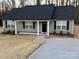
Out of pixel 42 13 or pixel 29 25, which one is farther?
pixel 29 25

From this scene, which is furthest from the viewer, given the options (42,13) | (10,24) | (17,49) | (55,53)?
(10,24)

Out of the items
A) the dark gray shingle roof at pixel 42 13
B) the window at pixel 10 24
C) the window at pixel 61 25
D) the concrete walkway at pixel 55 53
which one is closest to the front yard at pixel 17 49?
the concrete walkway at pixel 55 53

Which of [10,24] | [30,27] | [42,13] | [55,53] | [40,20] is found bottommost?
[55,53]

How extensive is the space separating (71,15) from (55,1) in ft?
87.5

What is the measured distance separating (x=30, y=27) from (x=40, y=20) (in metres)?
2.82

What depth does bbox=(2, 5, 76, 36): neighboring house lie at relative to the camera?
2856cm

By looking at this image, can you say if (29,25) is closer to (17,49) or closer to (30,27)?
(30,27)

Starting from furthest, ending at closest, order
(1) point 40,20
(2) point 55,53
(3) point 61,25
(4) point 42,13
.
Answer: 1. (4) point 42,13
2. (3) point 61,25
3. (1) point 40,20
4. (2) point 55,53

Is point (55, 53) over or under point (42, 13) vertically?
under

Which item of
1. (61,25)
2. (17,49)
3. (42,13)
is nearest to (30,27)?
(42,13)

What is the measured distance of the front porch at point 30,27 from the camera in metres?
29.8

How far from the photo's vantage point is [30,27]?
30297 millimetres

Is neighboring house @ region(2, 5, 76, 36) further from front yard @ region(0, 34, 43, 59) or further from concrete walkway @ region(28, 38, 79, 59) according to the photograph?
concrete walkway @ region(28, 38, 79, 59)

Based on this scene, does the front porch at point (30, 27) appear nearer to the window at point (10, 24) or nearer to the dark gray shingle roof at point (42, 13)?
the window at point (10, 24)
